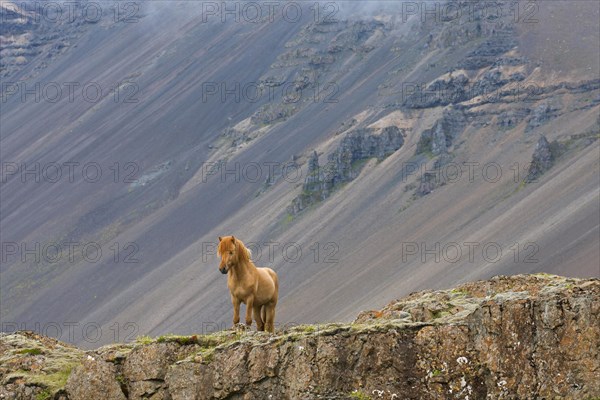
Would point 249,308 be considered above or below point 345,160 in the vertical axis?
above

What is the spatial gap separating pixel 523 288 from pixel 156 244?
513 ft

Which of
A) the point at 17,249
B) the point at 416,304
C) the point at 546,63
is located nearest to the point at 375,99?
the point at 546,63

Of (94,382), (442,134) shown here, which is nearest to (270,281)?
(94,382)

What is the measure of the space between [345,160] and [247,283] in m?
156

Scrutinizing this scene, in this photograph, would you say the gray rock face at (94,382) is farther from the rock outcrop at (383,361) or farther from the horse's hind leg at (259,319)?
the horse's hind leg at (259,319)

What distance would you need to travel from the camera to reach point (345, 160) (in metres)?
175

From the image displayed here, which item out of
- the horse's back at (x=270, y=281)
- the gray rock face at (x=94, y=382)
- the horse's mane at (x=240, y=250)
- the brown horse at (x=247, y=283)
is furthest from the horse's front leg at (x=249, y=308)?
the gray rock face at (x=94, y=382)

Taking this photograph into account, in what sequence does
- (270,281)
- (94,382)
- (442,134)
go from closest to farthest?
(94,382), (270,281), (442,134)

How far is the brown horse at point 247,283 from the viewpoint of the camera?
19.0 m

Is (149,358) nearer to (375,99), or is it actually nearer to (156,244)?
(156,244)

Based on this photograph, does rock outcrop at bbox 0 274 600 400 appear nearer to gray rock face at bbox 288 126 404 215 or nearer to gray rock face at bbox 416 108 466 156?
gray rock face at bbox 288 126 404 215

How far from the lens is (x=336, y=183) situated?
172 m

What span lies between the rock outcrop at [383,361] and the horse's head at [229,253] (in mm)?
1837

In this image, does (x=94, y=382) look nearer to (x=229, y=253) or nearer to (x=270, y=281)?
(x=229, y=253)
